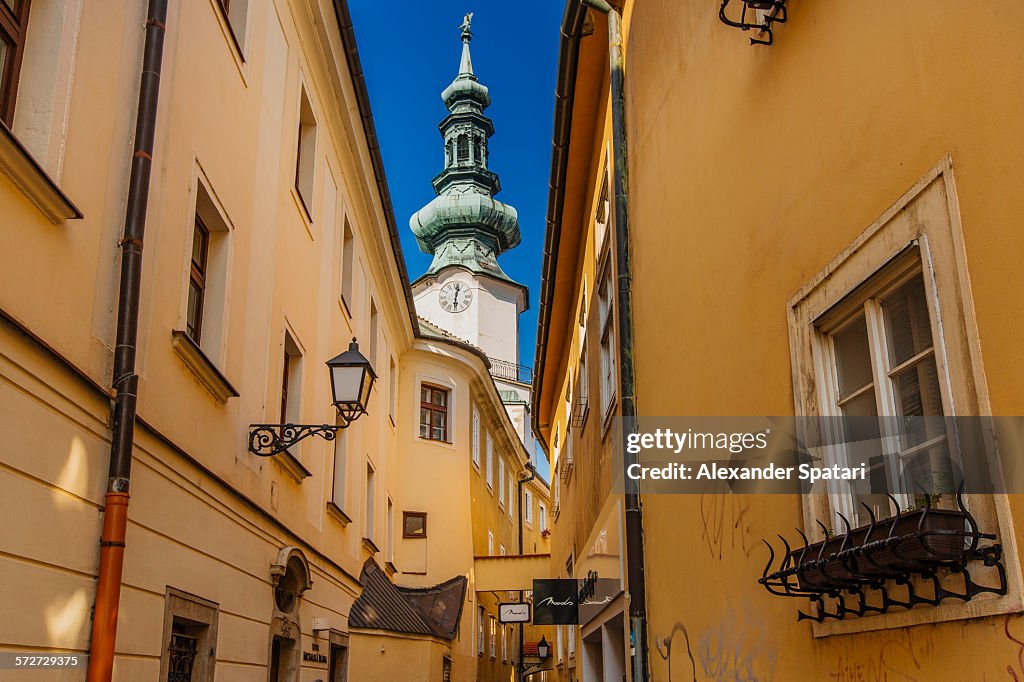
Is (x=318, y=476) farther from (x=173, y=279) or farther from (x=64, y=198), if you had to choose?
(x=64, y=198)

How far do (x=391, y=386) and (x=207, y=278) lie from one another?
Result: 14098mm

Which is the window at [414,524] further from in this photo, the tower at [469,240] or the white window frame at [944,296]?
the tower at [469,240]

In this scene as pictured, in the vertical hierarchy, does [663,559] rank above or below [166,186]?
below

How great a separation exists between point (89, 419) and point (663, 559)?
14.3 feet

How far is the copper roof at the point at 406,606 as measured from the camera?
19.8m

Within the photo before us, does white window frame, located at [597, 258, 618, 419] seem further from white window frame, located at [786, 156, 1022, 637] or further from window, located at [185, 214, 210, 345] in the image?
white window frame, located at [786, 156, 1022, 637]

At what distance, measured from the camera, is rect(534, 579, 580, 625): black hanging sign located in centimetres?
1370

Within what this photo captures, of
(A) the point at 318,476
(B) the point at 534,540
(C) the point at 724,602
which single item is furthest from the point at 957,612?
(B) the point at 534,540

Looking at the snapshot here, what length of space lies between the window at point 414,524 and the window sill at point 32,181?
21.2 metres

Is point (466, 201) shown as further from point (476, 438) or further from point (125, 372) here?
point (125, 372)

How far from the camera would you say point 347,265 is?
16.2m

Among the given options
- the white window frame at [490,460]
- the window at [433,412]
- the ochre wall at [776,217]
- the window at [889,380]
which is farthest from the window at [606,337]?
the white window frame at [490,460]

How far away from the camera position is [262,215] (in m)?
10.3

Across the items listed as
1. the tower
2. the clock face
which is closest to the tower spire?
the tower
